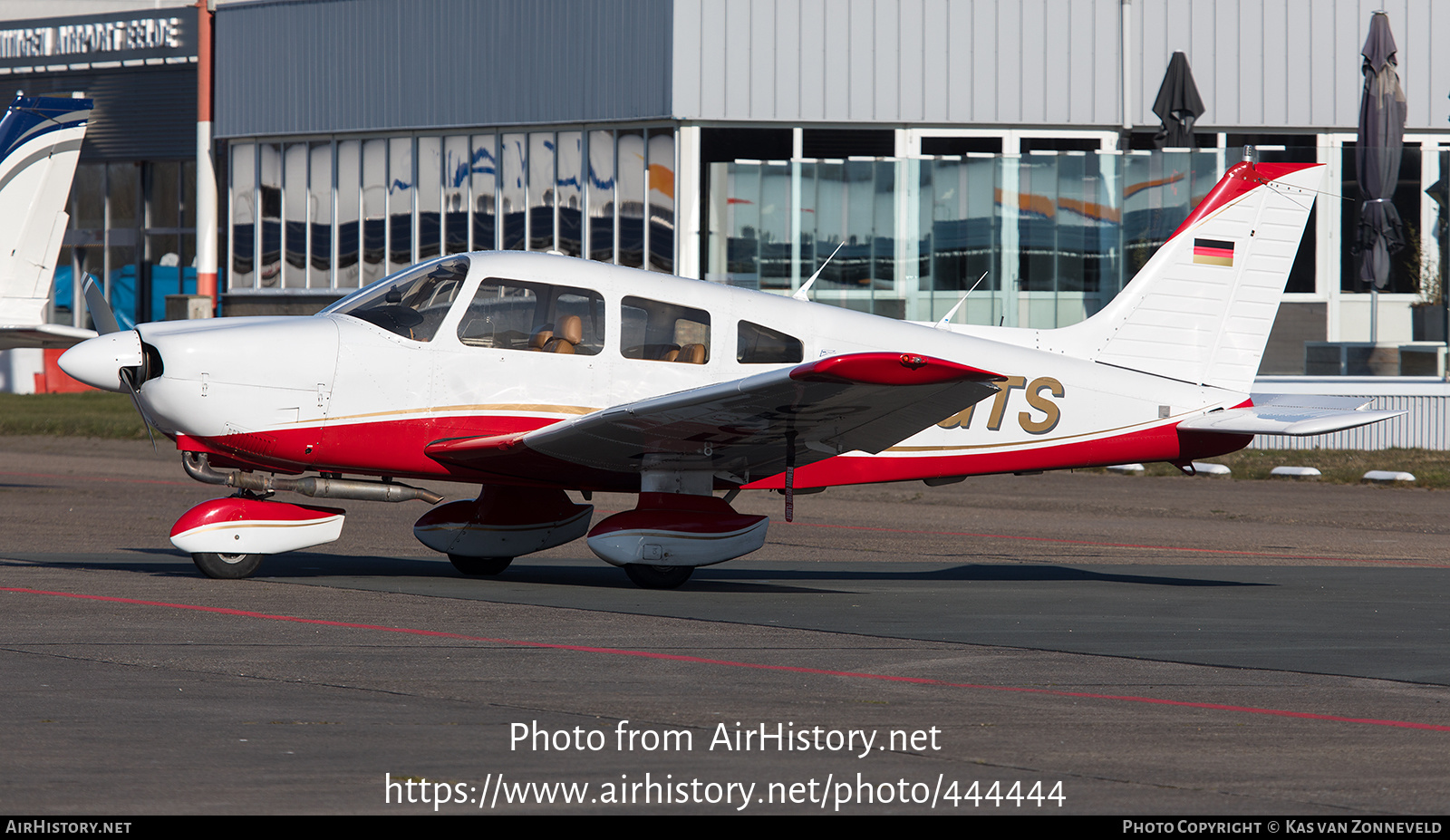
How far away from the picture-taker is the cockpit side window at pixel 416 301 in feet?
34.6

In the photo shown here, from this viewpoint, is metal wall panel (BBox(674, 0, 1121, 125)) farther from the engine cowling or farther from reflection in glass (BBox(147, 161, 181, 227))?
reflection in glass (BBox(147, 161, 181, 227))

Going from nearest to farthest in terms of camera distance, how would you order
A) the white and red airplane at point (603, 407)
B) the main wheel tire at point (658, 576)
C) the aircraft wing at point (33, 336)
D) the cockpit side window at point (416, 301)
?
the white and red airplane at point (603, 407) → the cockpit side window at point (416, 301) → the main wheel tire at point (658, 576) → the aircraft wing at point (33, 336)

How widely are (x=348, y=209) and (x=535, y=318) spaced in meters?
23.5

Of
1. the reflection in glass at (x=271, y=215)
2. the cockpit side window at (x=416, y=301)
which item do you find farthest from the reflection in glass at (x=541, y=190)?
the cockpit side window at (x=416, y=301)

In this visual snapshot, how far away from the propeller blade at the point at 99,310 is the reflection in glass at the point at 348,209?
21.4 m

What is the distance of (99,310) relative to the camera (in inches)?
445

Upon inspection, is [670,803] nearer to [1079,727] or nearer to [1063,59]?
[1079,727]

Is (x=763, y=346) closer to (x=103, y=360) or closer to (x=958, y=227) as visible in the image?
(x=103, y=360)

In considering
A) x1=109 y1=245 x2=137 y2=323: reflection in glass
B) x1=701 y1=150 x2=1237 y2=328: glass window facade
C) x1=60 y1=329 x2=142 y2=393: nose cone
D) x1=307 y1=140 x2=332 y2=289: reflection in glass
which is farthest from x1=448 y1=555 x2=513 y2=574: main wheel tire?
x1=109 y1=245 x2=137 y2=323: reflection in glass

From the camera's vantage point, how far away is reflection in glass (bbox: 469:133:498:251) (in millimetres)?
30844

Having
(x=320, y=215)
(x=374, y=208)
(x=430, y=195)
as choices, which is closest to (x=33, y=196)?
(x=430, y=195)

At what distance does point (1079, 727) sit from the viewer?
6211 millimetres

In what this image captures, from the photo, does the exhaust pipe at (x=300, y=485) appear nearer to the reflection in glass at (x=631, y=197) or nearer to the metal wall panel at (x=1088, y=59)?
the reflection in glass at (x=631, y=197)

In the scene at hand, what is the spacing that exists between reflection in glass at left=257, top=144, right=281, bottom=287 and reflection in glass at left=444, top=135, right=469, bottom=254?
486 cm
